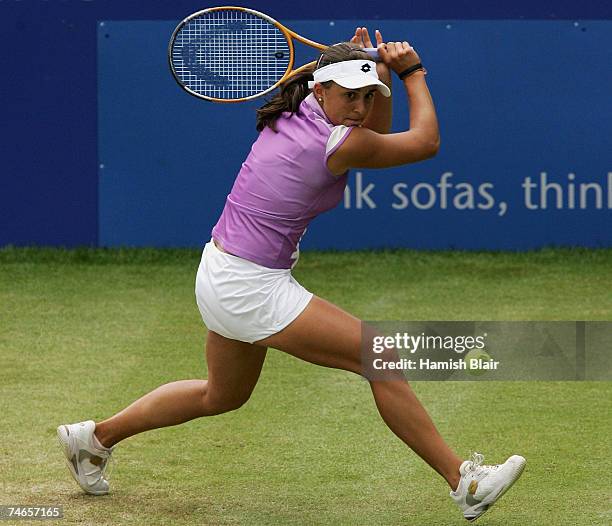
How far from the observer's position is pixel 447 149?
34.2 feet

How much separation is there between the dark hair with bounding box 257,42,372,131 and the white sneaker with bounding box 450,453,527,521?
1.30 metres

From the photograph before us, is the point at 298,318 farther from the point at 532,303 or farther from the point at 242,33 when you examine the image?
the point at 532,303

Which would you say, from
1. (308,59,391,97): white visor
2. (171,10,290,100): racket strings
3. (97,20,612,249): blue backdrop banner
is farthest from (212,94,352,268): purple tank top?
(97,20,612,249): blue backdrop banner

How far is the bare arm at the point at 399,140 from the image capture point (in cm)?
459

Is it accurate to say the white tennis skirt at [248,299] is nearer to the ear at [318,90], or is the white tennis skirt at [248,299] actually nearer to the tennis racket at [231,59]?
the ear at [318,90]

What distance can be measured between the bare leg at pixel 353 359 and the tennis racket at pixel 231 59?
1.31 m

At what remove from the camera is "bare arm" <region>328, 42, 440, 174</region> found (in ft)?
15.1

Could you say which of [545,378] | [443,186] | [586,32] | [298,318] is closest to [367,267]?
[443,186]

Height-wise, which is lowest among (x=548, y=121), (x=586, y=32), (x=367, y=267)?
(x=367, y=267)

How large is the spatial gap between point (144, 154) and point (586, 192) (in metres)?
3.18

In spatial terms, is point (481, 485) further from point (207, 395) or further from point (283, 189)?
point (283, 189)

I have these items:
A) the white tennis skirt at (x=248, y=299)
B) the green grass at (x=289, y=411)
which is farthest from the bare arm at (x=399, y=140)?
the green grass at (x=289, y=411)

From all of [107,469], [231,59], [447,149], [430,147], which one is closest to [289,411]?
[107,469]

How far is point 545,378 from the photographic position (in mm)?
6949
